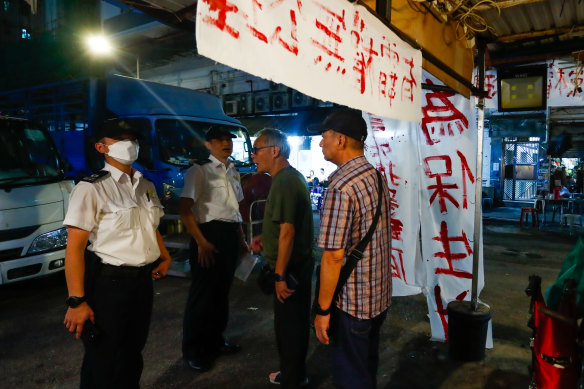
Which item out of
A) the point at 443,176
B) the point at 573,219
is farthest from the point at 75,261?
the point at 573,219

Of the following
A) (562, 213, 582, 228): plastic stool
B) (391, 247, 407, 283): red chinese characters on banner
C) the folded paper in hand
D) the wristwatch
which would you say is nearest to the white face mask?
the wristwatch

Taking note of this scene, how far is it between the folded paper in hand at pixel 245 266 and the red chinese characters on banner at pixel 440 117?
6.83 feet

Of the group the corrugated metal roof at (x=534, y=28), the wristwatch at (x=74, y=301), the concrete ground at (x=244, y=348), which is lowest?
the concrete ground at (x=244, y=348)

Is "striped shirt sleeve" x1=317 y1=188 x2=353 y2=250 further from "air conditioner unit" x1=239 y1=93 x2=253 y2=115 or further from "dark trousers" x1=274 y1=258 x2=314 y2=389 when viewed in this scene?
"air conditioner unit" x1=239 y1=93 x2=253 y2=115

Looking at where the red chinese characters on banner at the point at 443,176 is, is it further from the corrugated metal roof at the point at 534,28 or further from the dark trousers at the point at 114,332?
the dark trousers at the point at 114,332

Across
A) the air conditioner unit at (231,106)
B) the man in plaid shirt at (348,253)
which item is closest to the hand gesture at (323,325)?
the man in plaid shirt at (348,253)

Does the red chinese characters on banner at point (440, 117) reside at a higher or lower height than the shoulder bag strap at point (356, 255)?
higher

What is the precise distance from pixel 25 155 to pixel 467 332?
599 centimetres

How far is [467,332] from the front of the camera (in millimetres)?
3521

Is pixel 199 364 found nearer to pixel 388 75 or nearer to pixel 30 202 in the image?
pixel 388 75

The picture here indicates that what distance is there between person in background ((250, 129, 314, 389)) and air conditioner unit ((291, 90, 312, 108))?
11877 mm

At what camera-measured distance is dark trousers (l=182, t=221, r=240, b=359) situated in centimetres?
333

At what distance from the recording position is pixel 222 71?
16719 millimetres

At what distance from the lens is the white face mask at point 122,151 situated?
93.7 inches
